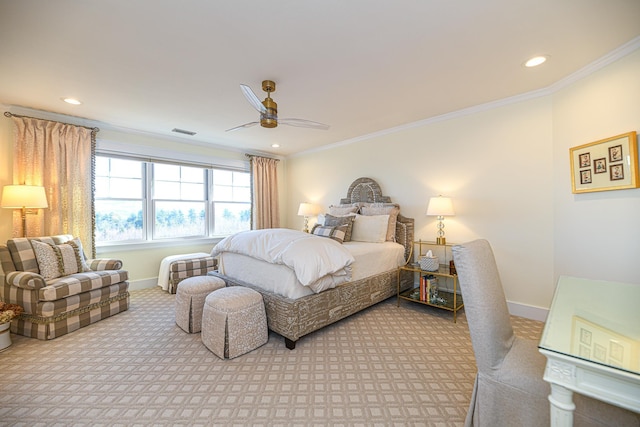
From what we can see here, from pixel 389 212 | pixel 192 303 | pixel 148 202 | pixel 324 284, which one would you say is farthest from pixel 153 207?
pixel 389 212

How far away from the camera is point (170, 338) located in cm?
248

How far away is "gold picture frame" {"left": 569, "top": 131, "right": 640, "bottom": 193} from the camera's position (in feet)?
6.57

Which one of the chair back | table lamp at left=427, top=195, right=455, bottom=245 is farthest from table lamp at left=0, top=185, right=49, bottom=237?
table lamp at left=427, top=195, right=455, bottom=245

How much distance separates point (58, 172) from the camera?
3338 millimetres

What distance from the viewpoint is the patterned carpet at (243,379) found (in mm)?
1534

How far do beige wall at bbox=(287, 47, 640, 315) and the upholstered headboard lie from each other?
0.12m

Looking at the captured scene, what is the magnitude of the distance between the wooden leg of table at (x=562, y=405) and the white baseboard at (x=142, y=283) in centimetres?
480

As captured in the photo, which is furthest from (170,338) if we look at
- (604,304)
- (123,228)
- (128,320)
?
(604,304)

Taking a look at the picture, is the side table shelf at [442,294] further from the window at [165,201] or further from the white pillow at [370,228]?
the window at [165,201]

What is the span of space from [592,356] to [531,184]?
2.66 meters

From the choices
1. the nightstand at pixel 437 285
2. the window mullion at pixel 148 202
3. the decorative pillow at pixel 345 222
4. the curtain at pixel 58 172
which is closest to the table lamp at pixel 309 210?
the decorative pillow at pixel 345 222

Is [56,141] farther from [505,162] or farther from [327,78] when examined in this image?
[505,162]

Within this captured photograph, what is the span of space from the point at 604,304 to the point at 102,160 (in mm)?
5386

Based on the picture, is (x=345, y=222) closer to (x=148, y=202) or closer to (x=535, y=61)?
(x=535, y=61)
